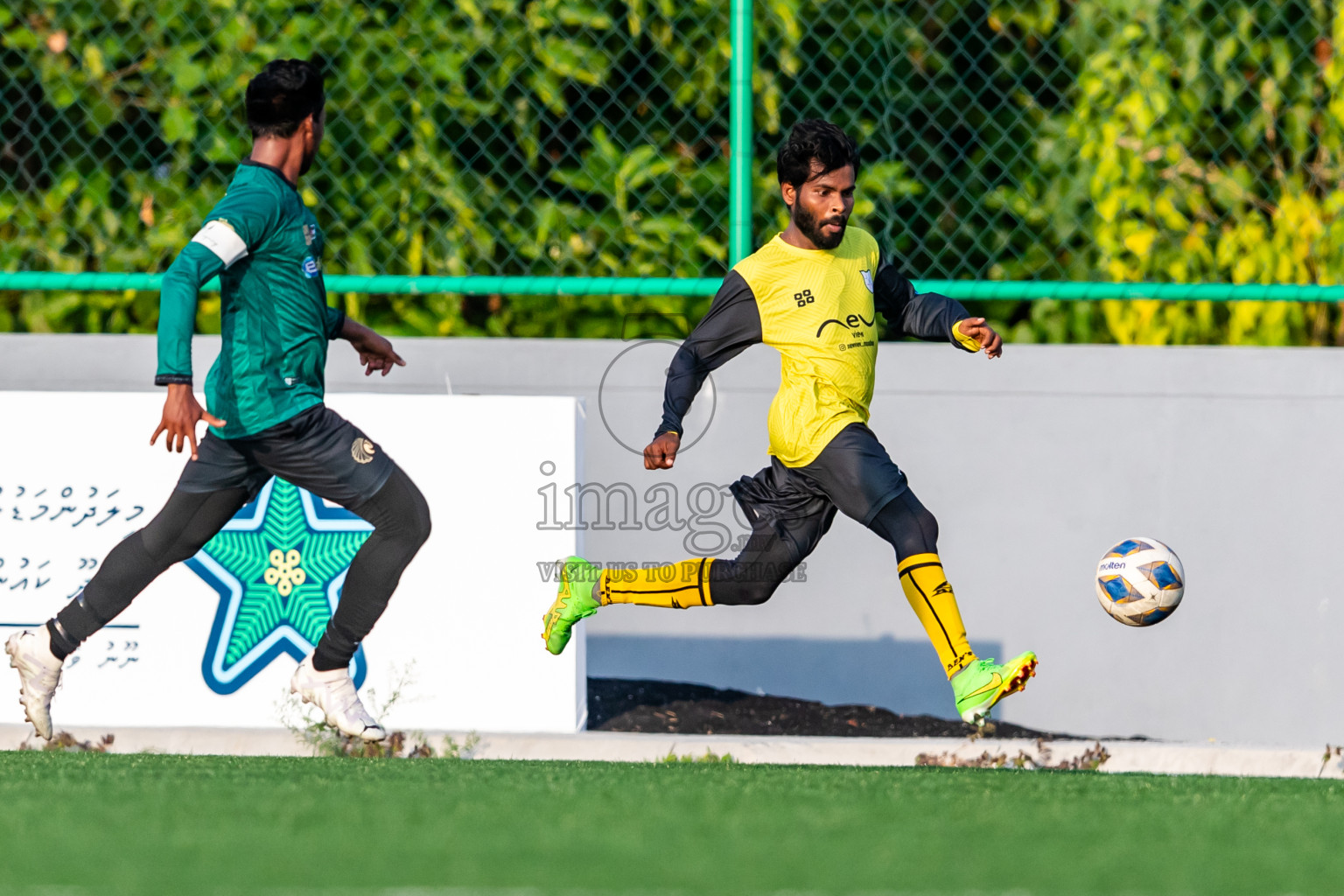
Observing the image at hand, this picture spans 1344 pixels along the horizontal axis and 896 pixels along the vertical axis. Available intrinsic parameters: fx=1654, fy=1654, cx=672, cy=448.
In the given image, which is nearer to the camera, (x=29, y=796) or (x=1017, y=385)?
(x=29, y=796)

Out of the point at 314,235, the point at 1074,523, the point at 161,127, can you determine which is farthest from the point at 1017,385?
the point at 161,127

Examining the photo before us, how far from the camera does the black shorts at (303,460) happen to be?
4.97 metres

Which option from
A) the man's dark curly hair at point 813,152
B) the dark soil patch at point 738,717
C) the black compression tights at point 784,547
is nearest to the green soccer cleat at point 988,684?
the black compression tights at point 784,547

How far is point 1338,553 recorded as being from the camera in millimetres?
7359

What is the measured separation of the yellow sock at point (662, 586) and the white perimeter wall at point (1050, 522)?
1.57 m

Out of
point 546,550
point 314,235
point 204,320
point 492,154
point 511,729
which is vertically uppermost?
point 492,154

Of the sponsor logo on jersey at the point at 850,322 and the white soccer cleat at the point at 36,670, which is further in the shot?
the sponsor logo on jersey at the point at 850,322

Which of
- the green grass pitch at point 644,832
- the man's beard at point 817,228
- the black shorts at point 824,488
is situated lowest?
the green grass pitch at point 644,832

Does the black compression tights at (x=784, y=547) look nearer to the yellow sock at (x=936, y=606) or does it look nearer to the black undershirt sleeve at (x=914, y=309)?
the yellow sock at (x=936, y=606)

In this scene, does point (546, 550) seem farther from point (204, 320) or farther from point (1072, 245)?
point (1072, 245)

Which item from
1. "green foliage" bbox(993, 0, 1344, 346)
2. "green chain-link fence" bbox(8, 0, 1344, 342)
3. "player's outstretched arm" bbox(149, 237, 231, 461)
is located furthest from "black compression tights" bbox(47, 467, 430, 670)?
"green foliage" bbox(993, 0, 1344, 346)

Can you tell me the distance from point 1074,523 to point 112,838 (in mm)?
4829

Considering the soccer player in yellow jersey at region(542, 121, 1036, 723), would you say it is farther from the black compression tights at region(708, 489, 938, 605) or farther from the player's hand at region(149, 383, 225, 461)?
the player's hand at region(149, 383, 225, 461)

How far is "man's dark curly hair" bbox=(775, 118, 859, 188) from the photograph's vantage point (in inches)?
207
